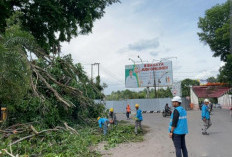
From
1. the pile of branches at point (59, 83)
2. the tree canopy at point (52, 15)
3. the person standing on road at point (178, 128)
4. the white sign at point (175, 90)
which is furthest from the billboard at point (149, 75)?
the person standing on road at point (178, 128)

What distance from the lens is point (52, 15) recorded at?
1310 centimetres

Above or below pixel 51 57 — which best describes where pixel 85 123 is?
below

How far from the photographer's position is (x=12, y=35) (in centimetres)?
737

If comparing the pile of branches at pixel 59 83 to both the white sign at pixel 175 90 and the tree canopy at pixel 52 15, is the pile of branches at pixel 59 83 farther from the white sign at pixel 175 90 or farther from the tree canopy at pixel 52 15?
the white sign at pixel 175 90

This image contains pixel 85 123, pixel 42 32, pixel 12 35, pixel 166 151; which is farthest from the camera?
pixel 42 32

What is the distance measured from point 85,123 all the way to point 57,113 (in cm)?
229

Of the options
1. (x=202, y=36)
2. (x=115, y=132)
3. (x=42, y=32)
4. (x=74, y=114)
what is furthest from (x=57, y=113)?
(x=202, y=36)

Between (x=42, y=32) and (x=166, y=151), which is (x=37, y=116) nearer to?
(x=166, y=151)

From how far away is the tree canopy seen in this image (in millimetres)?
13094

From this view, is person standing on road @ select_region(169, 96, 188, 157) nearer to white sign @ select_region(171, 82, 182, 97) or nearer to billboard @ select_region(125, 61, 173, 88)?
white sign @ select_region(171, 82, 182, 97)

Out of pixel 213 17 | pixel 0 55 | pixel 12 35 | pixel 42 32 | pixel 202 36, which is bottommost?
pixel 0 55

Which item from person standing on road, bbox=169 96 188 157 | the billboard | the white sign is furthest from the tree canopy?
the billboard

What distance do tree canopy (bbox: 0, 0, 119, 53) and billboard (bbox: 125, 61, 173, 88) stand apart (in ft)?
69.0

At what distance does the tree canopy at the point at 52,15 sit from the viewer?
43.0 feet
